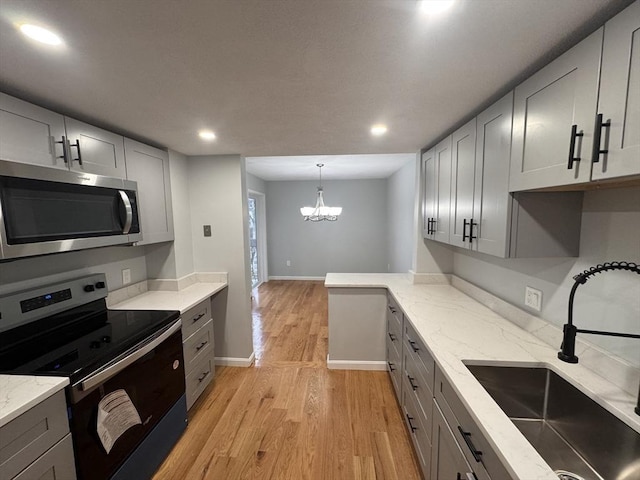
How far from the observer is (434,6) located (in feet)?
2.69

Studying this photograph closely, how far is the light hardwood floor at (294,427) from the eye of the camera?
66.7 inches

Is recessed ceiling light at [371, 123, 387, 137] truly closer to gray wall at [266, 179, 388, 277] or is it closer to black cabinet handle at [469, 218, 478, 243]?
black cabinet handle at [469, 218, 478, 243]

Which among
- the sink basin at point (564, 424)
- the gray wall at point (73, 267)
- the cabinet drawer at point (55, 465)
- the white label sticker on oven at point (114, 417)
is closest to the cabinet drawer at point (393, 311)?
the sink basin at point (564, 424)

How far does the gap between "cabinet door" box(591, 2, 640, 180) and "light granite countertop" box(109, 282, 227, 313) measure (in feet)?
7.77

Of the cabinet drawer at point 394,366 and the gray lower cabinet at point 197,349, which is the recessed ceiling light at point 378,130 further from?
the gray lower cabinet at point 197,349

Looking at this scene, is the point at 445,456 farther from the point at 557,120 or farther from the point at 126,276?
the point at 126,276

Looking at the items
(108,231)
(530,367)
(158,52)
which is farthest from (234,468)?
(158,52)

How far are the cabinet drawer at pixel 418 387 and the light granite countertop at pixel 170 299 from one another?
1675mm

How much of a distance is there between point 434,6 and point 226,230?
2387 millimetres

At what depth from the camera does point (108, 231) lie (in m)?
1.64

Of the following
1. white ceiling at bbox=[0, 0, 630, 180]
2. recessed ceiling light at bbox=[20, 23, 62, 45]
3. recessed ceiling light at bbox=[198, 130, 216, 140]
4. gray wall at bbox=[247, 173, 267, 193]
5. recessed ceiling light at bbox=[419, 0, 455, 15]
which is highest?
gray wall at bbox=[247, 173, 267, 193]

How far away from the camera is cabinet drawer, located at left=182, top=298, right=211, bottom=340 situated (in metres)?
2.05

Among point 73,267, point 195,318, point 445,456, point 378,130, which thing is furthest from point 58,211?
point 445,456

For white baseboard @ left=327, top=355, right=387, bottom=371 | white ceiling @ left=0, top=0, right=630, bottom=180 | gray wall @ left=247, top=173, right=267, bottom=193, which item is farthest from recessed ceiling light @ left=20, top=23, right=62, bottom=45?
gray wall @ left=247, top=173, right=267, bottom=193
